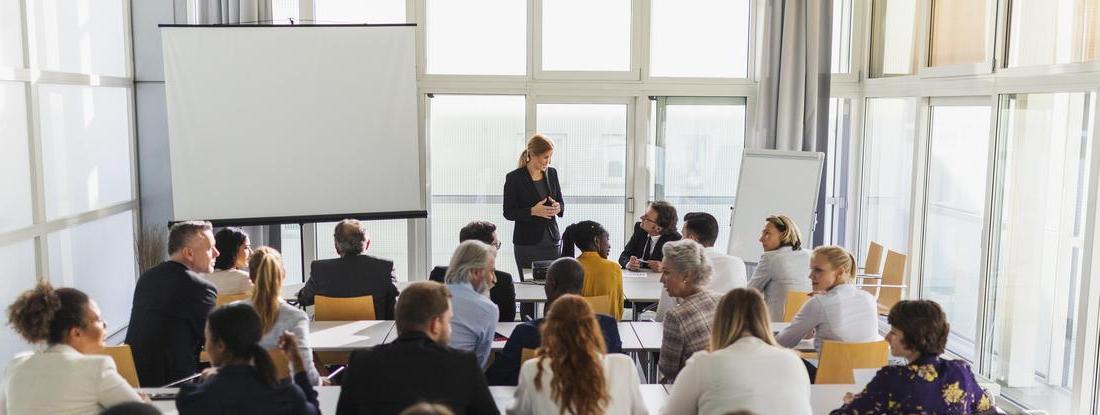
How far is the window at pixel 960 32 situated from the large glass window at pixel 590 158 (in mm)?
2432

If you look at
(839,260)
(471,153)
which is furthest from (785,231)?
(471,153)

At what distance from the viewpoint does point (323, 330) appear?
4.59m

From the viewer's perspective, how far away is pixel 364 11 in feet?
24.3

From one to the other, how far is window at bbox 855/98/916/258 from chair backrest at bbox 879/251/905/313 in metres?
0.43

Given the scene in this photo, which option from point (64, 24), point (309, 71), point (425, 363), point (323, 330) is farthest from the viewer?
point (309, 71)

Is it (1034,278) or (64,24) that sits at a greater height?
(64,24)

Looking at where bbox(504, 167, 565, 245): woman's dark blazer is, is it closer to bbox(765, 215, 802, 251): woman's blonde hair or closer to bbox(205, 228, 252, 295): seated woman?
bbox(765, 215, 802, 251): woman's blonde hair

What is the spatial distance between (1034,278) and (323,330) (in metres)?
3.94

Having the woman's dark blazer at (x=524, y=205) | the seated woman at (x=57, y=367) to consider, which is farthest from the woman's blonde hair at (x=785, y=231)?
the seated woman at (x=57, y=367)

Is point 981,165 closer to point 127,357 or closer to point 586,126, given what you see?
point 586,126

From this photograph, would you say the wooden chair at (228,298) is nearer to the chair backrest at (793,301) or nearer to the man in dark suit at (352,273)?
the man in dark suit at (352,273)

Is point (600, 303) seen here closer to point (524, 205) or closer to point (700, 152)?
point (524, 205)

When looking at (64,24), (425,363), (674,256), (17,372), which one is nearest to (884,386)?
(674,256)

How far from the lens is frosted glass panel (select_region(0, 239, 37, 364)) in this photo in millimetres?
5230
